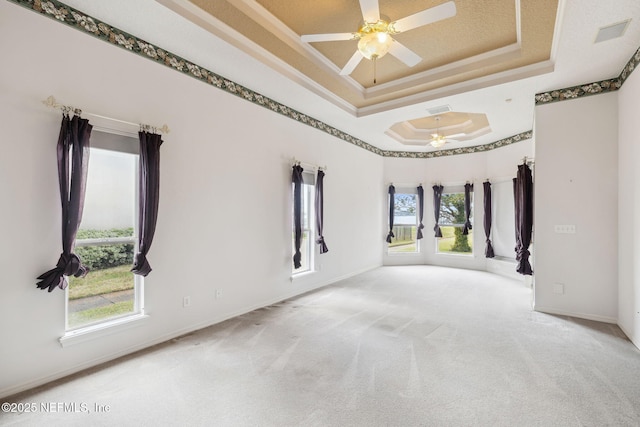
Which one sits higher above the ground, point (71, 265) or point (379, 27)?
point (379, 27)

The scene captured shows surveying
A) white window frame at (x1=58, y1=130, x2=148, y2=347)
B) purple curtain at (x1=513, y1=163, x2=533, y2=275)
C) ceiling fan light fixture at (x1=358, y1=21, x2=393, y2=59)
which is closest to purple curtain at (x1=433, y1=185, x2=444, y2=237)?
purple curtain at (x1=513, y1=163, x2=533, y2=275)

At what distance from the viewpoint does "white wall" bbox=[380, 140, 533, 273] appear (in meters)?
6.67

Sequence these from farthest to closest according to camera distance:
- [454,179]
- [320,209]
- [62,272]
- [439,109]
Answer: [454,179]
[320,209]
[439,109]
[62,272]

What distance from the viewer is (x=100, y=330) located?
8.54ft

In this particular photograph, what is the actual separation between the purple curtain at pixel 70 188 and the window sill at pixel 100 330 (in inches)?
18.0

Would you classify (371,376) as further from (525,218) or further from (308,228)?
(525,218)

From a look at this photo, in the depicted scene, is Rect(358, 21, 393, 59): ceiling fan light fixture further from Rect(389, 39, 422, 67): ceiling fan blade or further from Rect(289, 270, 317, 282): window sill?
Rect(289, 270, 317, 282): window sill

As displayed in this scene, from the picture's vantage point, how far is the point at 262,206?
168 inches

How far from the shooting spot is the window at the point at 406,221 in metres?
7.99

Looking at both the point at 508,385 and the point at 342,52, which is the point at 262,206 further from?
the point at 508,385

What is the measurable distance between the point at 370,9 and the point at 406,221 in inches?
248

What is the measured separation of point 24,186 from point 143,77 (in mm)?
1467

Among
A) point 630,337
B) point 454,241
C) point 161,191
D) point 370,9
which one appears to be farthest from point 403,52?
point 454,241

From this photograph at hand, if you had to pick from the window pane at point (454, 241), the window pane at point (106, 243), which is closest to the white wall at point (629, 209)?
the window pane at point (454, 241)
